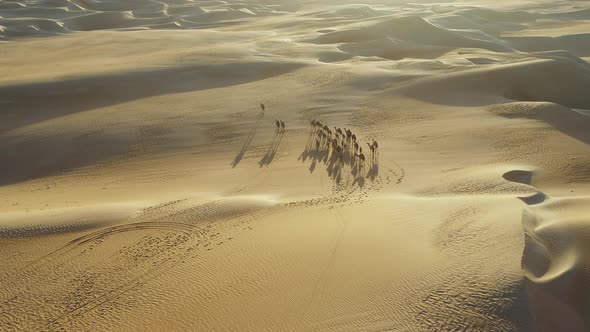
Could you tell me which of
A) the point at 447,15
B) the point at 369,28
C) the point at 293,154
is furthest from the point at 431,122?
the point at 447,15

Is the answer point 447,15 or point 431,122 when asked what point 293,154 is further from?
point 447,15

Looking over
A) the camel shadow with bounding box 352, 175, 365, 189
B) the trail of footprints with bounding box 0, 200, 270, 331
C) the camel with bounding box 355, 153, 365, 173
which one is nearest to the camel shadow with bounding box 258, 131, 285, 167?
the camel with bounding box 355, 153, 365, 173

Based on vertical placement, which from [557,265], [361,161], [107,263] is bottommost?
[107,263]

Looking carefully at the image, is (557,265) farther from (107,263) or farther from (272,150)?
(272,150)

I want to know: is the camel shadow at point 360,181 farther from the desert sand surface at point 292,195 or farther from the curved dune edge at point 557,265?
the curved dune edge at point 557,265

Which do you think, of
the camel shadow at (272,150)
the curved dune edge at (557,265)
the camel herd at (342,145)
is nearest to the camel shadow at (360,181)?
the camel herd at (342,145)

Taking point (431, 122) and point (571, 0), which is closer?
point (431, 122)

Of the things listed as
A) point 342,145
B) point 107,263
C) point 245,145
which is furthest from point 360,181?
point 107,263
